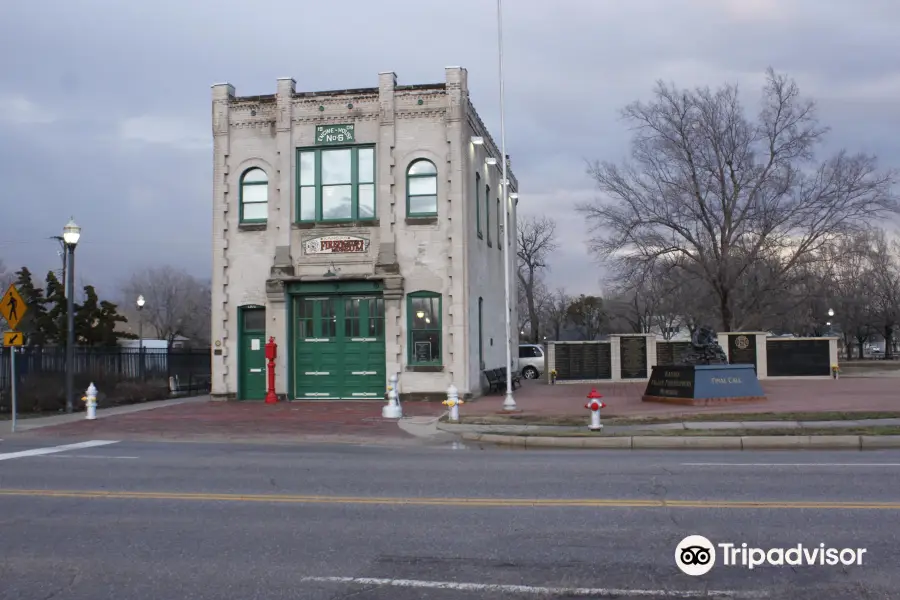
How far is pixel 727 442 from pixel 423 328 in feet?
35.9

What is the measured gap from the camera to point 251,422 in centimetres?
1861

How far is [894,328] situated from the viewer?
79.8 metres

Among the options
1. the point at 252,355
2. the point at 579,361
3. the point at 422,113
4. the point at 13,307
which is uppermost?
the point at 422,113

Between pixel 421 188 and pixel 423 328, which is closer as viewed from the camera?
pixel 423 328

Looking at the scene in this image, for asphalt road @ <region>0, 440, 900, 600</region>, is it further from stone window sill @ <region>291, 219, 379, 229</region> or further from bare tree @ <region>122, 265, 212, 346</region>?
bare tree @ <region>122, 265, 212, 346</region>

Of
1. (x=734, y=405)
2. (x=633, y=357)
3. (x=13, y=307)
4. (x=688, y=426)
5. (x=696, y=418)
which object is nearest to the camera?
(x=688, y=426)

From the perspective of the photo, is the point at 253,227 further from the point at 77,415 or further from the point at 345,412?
the point at 77,415

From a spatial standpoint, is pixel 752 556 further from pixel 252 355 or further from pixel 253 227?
pixel 253 227

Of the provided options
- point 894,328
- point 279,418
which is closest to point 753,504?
point 279,418

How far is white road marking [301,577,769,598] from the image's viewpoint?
5.41m

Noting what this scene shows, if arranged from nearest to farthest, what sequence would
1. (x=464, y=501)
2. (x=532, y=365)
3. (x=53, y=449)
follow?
1. (x=464, y=501)
2. (x=53, y=449)
3. (x=532, y=365)

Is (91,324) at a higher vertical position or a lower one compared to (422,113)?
lower

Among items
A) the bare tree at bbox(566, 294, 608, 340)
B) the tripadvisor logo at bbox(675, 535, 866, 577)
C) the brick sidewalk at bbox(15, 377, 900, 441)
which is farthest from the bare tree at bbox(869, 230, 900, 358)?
the tripadvisor logo at bbox(675, 535, 866, 577)

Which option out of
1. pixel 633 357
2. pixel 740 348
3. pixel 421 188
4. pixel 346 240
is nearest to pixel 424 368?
pixel 346 240
